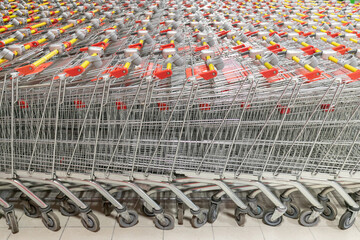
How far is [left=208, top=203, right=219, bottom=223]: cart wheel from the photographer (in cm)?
235

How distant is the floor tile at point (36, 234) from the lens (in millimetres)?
2242

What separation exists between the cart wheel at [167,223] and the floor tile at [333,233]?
3.28 ft

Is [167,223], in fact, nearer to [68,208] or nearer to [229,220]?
[229,220]

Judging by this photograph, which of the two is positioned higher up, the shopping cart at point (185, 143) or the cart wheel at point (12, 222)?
the shopping cart at point (185, 143)

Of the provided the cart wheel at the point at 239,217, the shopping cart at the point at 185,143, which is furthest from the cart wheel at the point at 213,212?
the cart wheel at the point at 239,217

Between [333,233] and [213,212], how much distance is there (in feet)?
2.82

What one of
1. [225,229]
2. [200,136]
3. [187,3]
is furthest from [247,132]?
[187,3]

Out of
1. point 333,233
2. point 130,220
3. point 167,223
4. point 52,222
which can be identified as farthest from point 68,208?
point 333,233

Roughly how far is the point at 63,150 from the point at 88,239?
0.63 meters

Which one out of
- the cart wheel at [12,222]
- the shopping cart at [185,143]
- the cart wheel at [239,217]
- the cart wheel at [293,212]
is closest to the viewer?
the shopping cart at [185,143]

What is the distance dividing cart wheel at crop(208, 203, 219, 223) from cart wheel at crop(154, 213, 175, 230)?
273 mm

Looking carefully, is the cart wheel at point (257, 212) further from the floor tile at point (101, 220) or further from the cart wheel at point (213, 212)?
the floor tile at point (101, 220)

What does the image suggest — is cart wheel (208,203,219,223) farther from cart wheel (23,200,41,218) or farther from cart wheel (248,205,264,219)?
cart wheel (23,200,41,218)

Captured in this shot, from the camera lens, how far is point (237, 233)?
232 centimetres
